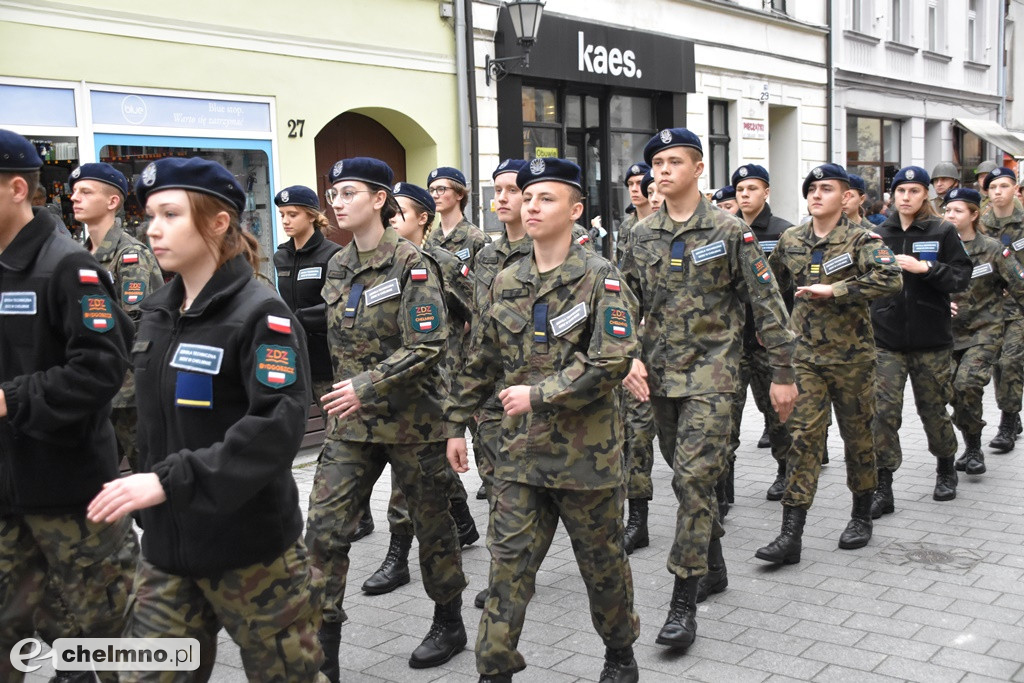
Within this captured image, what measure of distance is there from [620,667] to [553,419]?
1.07 meters

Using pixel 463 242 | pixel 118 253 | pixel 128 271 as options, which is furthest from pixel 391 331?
pixel 463 242

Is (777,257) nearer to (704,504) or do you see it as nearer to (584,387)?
(704,504)

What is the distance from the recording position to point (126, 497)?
9.82 ft

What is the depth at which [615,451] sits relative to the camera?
436cm

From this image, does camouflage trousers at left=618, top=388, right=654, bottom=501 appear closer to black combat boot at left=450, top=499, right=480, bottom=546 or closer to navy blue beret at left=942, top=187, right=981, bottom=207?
black combat boot at left=450, top=499, right=480, bottom=546

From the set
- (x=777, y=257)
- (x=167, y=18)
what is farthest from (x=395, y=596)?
(x=167, y=18)

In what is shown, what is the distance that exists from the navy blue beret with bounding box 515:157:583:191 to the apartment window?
16.9m

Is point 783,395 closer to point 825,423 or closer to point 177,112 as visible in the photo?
point 825,423

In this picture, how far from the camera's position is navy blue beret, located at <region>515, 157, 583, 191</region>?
176 inches

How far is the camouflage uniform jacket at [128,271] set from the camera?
6207 millimetres

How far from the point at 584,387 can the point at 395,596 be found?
2387mm

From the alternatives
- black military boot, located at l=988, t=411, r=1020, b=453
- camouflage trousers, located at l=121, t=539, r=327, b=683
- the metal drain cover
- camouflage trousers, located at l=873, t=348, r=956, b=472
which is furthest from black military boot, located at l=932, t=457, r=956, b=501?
camouflage trousers, located at l=121, t=539, r=327, b=683

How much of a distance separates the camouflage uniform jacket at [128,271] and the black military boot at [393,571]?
163 cm

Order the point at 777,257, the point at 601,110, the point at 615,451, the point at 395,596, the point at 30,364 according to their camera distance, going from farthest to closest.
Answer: the point at 601,110, the point at 777,257, the point at 395,596, the point at 615,451, the point at 30,364
